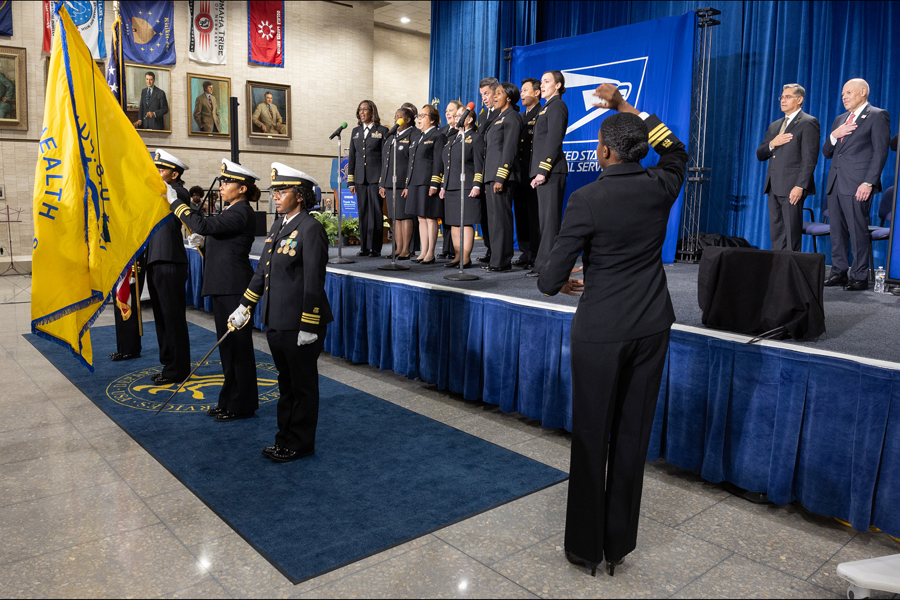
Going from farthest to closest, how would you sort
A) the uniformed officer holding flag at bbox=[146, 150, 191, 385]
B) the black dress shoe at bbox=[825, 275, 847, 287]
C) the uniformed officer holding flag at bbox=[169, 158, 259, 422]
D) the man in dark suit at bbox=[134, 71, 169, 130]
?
the man in dark suit at bbox=[134, 71, 169, 130] < the black dress shoe at bbox=[825, 275, 847, 287] < the uniformed officer holding flag at bbox=[146, 150, 191, 385] < the uniformed officer holding flag at bbox=[169, 158, 259, 422]

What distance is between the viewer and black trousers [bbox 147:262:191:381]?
4477 mm

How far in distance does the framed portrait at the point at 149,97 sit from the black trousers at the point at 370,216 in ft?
20.4

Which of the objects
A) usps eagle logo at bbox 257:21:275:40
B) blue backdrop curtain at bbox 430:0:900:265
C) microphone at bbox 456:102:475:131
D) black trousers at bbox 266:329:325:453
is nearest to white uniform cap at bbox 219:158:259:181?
black trousers at bbox 266:329:325:453

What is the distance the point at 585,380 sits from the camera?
2.16m

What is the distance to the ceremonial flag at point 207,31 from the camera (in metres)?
11.8

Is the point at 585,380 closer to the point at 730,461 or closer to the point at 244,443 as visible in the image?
the point at 730,461

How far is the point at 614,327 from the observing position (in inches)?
82.4

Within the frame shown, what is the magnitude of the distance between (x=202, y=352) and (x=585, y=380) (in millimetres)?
4187

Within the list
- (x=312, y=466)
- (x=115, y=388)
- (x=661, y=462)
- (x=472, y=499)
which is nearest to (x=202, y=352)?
(x=115, y=388)

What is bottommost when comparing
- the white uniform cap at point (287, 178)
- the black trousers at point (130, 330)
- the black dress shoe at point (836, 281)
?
the black trousers at point (130, 330)

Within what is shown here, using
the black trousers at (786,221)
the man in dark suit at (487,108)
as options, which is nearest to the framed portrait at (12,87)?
the man in dark suit at (487,108)

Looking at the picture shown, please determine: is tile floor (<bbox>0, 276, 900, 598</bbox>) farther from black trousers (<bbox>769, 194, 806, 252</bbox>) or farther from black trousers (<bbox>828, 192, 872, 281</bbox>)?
black trousers (<bbox>769, 194, 806, 252</bbox>)

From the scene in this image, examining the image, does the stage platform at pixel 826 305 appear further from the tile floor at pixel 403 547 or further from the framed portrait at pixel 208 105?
the framed portrait at pixel 208 105

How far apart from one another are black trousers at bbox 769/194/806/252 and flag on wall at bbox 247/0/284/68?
396 inches
